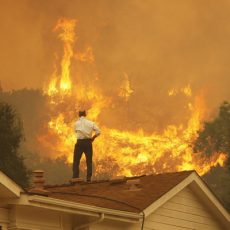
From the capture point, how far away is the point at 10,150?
42.3m

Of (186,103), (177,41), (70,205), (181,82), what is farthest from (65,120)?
(70,205)

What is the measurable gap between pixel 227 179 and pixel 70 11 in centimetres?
3521

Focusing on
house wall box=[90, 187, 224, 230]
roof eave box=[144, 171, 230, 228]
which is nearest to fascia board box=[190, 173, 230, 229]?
roof eave box=[144, 171, 230, 228]

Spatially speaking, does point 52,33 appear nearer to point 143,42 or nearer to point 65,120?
point 143,42

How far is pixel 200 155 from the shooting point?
56.5 metres

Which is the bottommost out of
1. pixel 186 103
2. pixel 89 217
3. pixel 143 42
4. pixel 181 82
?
pixel 89 217

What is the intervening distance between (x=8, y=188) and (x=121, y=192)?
505cm

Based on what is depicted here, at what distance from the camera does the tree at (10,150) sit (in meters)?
40.3

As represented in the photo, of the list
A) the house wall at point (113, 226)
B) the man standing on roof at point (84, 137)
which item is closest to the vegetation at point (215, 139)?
the man standing on roof at point (84, 137)

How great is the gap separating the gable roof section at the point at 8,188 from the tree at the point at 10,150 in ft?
86.0

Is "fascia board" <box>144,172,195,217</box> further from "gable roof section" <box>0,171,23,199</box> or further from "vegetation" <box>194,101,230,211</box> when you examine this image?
"vegetation" <box>194,101,230,211</box>

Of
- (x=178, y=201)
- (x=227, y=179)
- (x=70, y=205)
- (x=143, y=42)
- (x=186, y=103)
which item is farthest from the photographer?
(x=143, y=42)

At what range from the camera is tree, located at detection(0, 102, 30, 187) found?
40259 mm

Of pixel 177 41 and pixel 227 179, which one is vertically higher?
pixel 177 41
